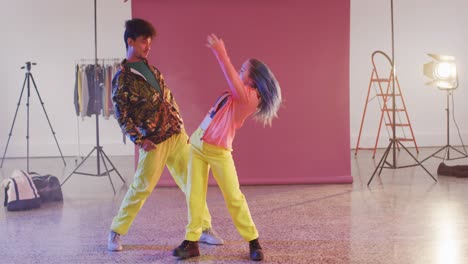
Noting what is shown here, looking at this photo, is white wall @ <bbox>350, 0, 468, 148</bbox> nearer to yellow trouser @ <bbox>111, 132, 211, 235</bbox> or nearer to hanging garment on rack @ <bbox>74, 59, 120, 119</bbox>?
hanging garment on rack @ <bbox>74, 59, 120, 119</bbox>

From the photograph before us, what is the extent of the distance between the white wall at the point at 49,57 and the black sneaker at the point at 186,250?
560cm

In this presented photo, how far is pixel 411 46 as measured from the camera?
9258 mm

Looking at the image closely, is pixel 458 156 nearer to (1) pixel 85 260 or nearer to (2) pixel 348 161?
(2) pixel 348 161

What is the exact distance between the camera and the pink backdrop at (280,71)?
19.2 feet

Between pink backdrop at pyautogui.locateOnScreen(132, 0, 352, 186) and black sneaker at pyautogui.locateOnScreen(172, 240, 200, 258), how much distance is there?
248cm

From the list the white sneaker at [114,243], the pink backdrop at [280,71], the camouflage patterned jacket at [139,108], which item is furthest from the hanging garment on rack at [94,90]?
the camouflage patterned jacket at [139,108]

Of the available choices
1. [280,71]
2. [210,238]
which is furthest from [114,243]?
[280,71]

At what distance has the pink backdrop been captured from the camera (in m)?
5.85

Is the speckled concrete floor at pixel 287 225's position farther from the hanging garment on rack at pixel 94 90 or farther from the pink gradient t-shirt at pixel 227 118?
the hanging garment on rack at pixel 94 90

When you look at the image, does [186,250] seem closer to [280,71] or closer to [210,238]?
[210,238]

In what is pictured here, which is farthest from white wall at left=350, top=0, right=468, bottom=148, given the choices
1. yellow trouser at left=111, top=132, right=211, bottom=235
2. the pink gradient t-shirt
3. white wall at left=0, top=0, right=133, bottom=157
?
the pink gradient t-shirt

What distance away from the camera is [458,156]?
316 inches

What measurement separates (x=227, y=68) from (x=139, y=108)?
635mm

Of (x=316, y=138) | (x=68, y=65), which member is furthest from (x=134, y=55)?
(x=68, y=65)
